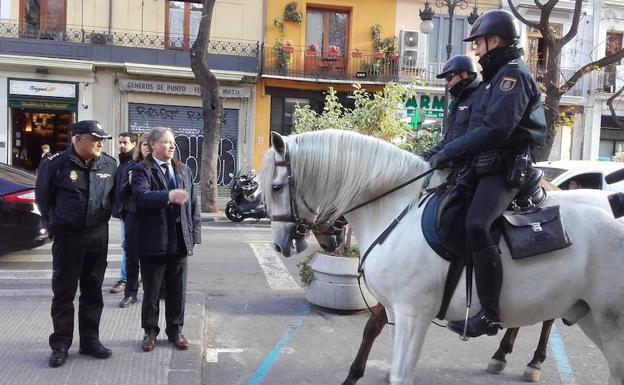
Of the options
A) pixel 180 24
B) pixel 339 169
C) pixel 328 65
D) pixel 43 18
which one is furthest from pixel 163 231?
pixel 43 18

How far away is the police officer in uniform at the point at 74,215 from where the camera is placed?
4.41 m

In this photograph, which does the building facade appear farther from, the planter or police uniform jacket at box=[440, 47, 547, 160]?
police uniform jacket at box=[440, 47, 547, 160]

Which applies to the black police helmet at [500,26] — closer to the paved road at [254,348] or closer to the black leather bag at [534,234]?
the black leather bag at [534,234]

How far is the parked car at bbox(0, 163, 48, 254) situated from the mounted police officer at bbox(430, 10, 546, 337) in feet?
22.8

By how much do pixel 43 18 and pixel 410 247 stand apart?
21.3 m

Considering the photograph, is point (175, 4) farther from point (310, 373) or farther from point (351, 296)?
point (310, 373)

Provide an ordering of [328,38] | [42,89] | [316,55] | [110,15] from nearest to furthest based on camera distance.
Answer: [42,89] < [110,15] < [316,55] < [328,38]

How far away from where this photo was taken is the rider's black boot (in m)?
3.12

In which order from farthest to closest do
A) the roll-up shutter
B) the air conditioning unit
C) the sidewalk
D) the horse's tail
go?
the air conditioning unit < the roll-up shutter < the sidewalk < the horse's tail

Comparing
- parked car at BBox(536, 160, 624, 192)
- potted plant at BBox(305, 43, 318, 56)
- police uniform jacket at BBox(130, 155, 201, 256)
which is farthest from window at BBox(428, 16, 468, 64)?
police uniform jacket at BBox(130, 155, 201, 256)

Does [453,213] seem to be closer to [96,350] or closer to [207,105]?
[96,350]

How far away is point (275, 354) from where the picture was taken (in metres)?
5.26

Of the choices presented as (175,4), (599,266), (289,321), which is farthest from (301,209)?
(175,4)

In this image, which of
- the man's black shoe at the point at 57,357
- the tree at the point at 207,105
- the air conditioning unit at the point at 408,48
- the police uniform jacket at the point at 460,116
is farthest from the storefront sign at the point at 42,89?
the police uniform jacket at the point at 460,116
